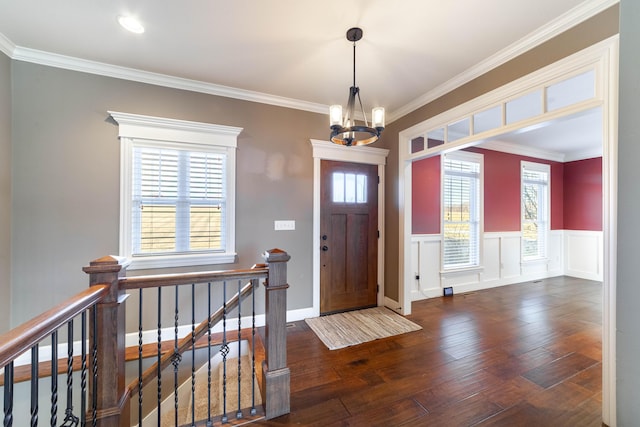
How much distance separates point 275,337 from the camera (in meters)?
1.72

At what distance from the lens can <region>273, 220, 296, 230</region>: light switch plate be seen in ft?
10.6

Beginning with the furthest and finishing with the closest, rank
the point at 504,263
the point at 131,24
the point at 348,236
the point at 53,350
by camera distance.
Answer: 1. the point at 504,263
2. the point at 348,236
3. the point at 131,24
4. the point at 53,350

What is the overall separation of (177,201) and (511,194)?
18.9 ft

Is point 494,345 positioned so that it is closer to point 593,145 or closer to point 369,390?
point 369,390

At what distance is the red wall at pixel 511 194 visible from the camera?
4084 millimetres

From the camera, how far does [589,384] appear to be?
6.61 ft

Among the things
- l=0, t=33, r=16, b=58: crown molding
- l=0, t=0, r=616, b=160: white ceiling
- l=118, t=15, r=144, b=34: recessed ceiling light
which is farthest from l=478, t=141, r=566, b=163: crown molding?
l=0, t=33, r=16, b=58: crown molding

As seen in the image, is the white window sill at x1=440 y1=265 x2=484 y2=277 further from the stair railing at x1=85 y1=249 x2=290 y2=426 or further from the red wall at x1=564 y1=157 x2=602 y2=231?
the stair railing at x1=85 y1=249 x2=290 y2=426

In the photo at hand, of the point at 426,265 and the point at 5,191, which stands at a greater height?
the point at 5,191

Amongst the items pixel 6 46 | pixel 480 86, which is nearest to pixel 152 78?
pixel 6 46

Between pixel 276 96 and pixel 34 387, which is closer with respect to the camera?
pixel 34 387

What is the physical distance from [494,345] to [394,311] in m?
1.21

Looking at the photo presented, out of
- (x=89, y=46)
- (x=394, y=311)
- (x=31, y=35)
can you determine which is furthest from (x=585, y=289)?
(x=31, y=35)

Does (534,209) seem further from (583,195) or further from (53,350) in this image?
(53,350)
